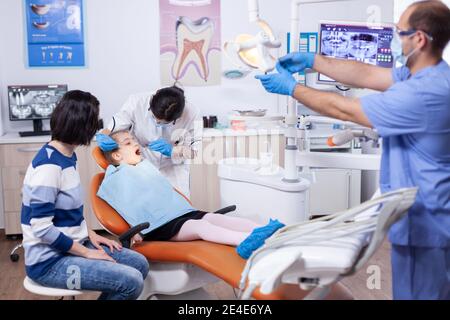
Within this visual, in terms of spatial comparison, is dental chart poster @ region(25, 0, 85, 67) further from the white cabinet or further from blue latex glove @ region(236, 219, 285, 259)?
blue latex glove @ region(236, 219, 285, 259)

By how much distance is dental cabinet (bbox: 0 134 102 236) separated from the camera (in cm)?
329

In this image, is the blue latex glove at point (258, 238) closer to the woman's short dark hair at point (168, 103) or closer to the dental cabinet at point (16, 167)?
the woman's short dark hair at point (168, 103)

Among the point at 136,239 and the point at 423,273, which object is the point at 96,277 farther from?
the point at 423,273

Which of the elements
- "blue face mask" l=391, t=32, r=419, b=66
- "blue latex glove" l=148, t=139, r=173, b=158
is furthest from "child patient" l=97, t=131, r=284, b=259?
"blue face mask" l=391, t=32, r=419, b=66

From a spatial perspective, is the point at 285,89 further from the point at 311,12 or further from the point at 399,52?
the point at 311,12

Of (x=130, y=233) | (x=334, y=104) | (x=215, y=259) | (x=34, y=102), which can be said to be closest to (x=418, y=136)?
(x=334, y=104)

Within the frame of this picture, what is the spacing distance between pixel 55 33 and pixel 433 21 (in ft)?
9.56

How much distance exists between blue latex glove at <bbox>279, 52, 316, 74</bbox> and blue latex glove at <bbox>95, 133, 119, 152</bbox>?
A: 87 cm

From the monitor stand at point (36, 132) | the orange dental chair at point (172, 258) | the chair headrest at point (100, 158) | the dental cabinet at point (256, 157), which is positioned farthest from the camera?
the dental cabinet at point (256, 157)

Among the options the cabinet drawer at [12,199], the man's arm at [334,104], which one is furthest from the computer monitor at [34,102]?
the man's arm at [334,104]

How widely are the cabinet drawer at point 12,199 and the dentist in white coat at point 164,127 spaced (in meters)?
1.12

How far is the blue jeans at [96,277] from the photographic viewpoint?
1634 mm

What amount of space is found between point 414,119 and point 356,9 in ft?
9.71

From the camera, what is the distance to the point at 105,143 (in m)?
2.20
